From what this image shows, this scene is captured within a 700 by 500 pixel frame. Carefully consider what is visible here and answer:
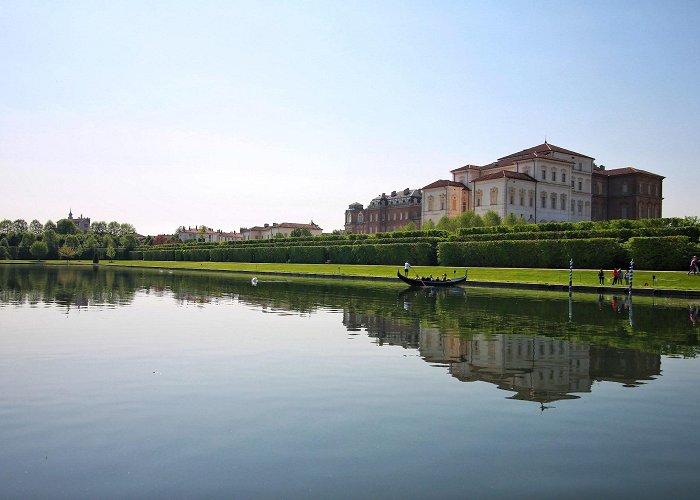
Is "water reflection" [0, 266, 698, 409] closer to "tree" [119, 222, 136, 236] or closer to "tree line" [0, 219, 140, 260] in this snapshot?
"tree line" [0, 219, 140, 260]

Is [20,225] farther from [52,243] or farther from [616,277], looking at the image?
[616,277]

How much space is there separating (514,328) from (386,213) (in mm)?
113341

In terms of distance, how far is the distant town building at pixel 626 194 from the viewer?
330ft

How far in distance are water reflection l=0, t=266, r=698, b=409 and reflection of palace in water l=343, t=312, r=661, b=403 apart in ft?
0.07

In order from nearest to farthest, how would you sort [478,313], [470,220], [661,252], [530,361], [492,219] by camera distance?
[530,361] → [478,313] → [661,252] → [470,220] → [492,219]

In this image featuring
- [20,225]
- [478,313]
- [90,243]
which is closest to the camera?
[478,313]

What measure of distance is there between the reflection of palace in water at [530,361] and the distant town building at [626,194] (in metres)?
91.1

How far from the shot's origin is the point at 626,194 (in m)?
101

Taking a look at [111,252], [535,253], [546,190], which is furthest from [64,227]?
[535,253]

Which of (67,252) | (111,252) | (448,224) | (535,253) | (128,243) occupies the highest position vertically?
(448,224)

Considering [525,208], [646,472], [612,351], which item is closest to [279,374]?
[646,472]

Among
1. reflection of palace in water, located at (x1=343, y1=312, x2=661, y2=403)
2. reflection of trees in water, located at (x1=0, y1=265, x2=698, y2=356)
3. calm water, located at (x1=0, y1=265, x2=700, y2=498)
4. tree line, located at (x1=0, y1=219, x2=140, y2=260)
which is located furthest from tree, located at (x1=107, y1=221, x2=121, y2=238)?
reflection of palace in water, located at (x1=343, y1=312, x2=661, y2=403)

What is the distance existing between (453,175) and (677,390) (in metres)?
88.8

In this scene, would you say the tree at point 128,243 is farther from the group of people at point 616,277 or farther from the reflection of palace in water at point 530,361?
the reflection of palace in water at point 530,361
